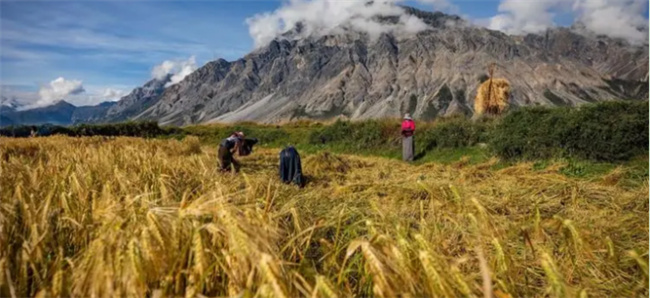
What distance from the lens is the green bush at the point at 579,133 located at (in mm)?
11031

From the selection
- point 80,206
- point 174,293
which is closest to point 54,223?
point 80,206

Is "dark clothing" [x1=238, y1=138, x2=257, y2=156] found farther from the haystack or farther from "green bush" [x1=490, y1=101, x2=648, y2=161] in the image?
the haystack

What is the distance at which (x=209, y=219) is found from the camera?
→ 232 centimetres

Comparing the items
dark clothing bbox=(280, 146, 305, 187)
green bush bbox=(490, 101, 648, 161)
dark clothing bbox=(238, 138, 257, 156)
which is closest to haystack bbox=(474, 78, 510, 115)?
green bush bbox=(490, 101, 648, 161)

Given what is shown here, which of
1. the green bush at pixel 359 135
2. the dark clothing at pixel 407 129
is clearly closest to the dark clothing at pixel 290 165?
the dark clothing at pixel 407 129

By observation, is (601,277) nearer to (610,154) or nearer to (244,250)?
(244,250)

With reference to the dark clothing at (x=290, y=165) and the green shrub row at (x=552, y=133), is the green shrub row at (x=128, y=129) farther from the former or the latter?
the dark clothing at (x=290, y=165)

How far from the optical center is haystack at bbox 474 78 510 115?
953 inches

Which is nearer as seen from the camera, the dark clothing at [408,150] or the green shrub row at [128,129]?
the dark clothing at [408,150]

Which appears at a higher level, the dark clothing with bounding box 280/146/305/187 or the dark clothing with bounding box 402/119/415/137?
the dark clothing with bounding box 402/119/415/137

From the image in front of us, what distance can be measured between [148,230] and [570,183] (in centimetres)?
650

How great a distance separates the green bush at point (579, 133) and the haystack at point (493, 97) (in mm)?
11171

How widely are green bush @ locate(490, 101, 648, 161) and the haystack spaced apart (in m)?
11.2

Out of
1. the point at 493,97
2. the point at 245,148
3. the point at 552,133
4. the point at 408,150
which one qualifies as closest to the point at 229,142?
the point at 245,148
